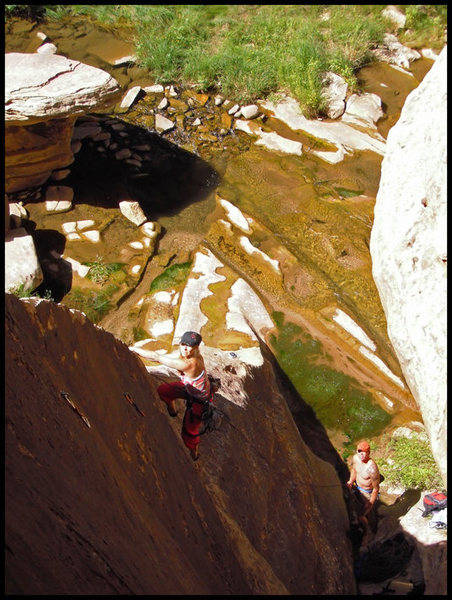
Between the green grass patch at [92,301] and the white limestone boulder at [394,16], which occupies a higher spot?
the white limestone boulder at [394,16]

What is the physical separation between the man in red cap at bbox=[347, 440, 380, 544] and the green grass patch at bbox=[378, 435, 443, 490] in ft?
1.55

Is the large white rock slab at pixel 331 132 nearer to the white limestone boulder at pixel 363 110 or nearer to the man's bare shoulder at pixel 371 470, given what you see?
the white limestone boulder at pixel 363 110

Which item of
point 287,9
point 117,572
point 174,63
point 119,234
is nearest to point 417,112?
point 119,234

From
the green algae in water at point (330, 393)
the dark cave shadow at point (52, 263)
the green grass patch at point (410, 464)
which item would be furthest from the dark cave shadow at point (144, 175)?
the green grass patch at point (410, 464)

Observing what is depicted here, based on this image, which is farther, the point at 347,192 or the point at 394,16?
the point at 394,16

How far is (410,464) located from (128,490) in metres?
4.20

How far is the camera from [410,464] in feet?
18.9

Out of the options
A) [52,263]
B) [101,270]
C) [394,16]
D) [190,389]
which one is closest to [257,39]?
[394,16]

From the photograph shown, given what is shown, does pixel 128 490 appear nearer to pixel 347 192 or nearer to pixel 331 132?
pixel 347 192

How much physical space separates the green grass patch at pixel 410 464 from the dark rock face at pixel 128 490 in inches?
54.1

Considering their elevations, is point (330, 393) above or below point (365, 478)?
below

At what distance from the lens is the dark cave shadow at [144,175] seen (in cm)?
852

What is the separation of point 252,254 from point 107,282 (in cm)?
212

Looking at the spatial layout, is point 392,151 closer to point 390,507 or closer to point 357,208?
point 357,208
